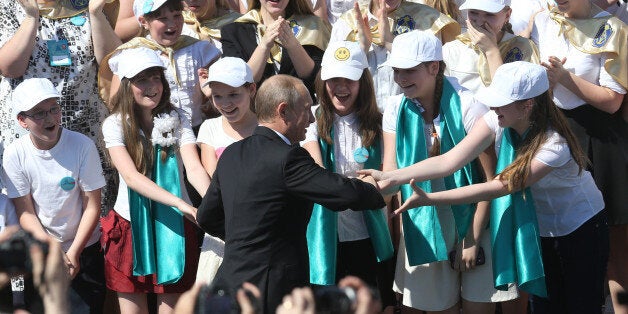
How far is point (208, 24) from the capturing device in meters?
7.13

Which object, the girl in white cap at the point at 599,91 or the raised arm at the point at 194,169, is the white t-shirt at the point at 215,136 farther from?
the girl in white cap at the point at 599,91

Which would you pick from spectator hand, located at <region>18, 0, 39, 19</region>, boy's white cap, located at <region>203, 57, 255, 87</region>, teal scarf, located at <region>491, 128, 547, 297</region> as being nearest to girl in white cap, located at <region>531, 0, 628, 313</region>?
teal scarf, located at <region>491, 128, 547, 297</region>

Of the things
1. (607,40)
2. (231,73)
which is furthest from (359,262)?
(607,40)

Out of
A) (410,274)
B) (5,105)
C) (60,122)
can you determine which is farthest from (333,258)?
(5,105)

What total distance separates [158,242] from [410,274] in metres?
1.36

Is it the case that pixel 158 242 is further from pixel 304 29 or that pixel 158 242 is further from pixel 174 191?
→ pixel 304 29

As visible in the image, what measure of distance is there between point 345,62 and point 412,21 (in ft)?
2.94

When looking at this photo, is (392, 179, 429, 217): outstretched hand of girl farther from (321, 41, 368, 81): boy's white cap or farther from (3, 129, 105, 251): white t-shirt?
(3, 129, 105, 251): white t-shirt

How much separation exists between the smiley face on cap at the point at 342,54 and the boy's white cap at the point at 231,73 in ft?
1.57

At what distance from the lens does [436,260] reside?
575 centimetres

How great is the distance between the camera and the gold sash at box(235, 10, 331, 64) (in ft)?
22.1

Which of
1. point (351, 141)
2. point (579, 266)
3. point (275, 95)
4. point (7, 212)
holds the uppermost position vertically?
point (275, 95)

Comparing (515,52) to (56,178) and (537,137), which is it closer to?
(537,137)

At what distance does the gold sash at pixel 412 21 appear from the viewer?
6.66 meters
